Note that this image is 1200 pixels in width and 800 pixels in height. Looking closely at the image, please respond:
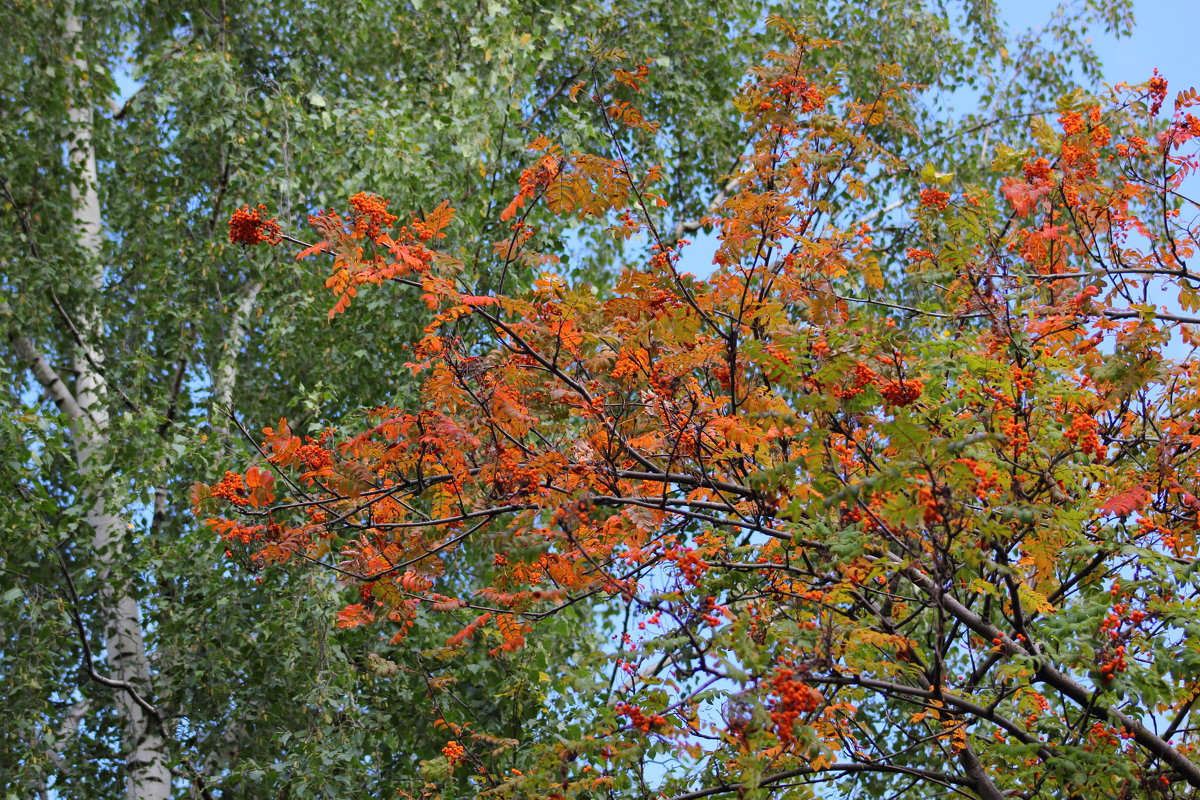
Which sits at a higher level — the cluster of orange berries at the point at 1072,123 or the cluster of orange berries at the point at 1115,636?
the cluster of orange berries at the point at 1072,123

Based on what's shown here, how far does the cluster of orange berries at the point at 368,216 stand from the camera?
3822mm

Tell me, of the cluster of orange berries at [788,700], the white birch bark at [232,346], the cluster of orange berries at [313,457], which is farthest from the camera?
the white birch bark at [232,346]

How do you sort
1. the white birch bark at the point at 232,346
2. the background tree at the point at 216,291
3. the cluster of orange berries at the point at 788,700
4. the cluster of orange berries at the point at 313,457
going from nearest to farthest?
the cluster of orange berries at the point at 788,700 → the cluster of orange berries at the point at 313,457 → the background tree at the point at 216,291 → the white birch bark at the point at 232,346

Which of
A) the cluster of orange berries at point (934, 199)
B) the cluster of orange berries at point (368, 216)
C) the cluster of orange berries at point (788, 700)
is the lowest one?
the cluster of orange berries at point (788, 700)

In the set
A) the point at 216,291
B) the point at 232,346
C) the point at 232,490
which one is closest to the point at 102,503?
the point at 232,346

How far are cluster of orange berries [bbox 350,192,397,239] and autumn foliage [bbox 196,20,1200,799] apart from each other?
0.4 inches

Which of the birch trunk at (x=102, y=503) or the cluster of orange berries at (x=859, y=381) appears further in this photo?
the birch trunk at (x=102, y=503)

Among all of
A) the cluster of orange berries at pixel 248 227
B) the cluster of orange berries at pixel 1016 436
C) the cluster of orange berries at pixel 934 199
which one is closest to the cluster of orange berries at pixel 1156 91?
the cluster of orange berries at pixel 934 199

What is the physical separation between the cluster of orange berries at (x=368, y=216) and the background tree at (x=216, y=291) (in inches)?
103

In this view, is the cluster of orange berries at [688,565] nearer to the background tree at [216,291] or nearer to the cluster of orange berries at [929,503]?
the cluster of orange berries at [929,503]

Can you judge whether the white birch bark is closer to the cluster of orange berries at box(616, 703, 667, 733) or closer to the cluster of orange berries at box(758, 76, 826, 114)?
the cluster of orange berries at box(758, 76, 826, 114)

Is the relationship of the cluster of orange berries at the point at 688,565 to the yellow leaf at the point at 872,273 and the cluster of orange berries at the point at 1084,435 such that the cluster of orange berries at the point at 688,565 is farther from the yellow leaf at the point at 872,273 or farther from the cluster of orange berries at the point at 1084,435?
the yellow leaf at the point at 872,273

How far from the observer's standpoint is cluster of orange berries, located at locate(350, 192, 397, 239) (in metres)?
3.82

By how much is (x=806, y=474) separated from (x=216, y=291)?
6.49 metres
